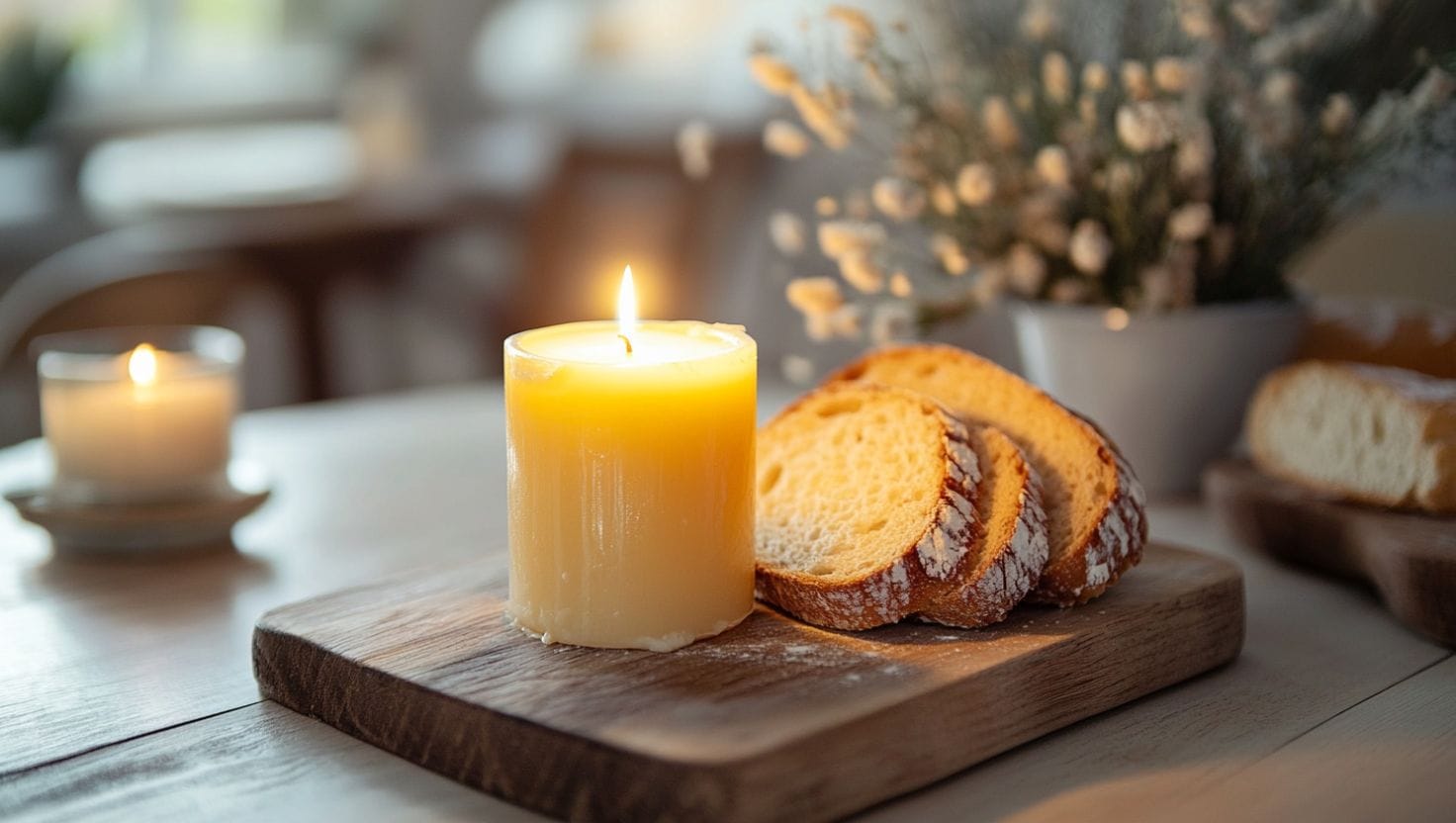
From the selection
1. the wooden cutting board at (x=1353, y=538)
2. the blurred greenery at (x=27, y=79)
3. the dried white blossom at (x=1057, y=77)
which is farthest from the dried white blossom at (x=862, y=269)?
the blurred greenery at (x=27, y=79)

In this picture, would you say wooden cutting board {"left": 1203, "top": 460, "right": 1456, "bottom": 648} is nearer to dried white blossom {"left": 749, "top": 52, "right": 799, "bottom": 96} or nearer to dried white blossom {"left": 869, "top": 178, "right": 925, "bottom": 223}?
dried white blossom {"left": 869, "top": 178, "right": 925, "bottom": 223}

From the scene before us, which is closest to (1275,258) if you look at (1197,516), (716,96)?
(1197,516)

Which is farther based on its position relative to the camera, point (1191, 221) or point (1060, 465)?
point (1191, 221)

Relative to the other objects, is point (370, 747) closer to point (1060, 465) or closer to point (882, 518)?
point (882, 518)

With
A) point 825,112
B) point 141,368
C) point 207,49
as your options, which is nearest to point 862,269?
point 825,112

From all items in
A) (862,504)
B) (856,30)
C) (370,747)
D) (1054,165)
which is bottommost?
(370,747)

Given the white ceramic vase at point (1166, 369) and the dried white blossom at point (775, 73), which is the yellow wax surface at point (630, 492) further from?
the white ceramic vase at point (1166, 369)

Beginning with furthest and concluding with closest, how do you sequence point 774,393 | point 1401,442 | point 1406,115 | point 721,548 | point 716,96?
point 716,96 < point 774,393 < point 1406,115 < point 1401,442 < point 721,548

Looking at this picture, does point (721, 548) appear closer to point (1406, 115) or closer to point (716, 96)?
point (1406, 115)
